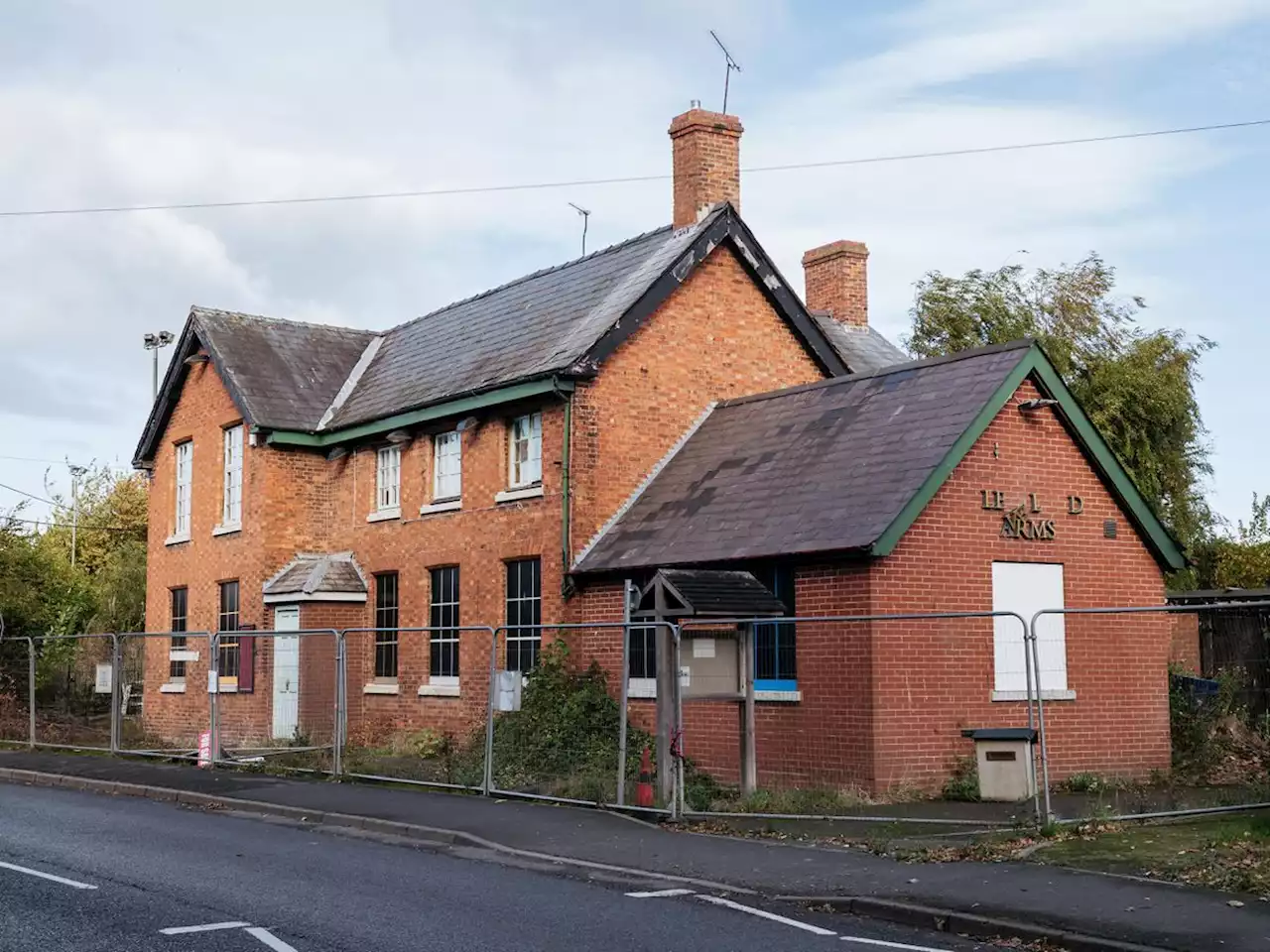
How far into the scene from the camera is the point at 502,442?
23000 millimetres

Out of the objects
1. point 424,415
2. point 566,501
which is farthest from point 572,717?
point 424,415

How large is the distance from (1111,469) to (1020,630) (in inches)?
97.6

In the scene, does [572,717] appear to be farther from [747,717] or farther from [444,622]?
[444,622]

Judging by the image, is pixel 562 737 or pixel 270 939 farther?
pixel 562 737

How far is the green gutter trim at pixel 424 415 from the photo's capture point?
71.0 feet

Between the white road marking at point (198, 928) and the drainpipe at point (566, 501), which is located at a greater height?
the drainpipe at point (566, 501)

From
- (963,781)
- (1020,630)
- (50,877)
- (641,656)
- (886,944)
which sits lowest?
(886,944)

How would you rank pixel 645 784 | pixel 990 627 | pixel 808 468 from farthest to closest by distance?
1. pixel 808 468
2. pixel 990 627
3. pixel 645 784

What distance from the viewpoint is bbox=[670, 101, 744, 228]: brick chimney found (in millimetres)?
24281

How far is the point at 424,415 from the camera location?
2406cm

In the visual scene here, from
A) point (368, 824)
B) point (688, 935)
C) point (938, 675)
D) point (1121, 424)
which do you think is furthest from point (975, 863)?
point (1121, 424)

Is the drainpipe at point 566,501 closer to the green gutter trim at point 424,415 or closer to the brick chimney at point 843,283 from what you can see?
the green gutter trim at point 424,415

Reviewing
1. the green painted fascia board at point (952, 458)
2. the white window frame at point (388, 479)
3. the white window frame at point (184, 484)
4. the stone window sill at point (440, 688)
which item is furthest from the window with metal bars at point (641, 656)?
the white window frame at point (184, 484)

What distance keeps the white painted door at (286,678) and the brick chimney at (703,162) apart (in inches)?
375
